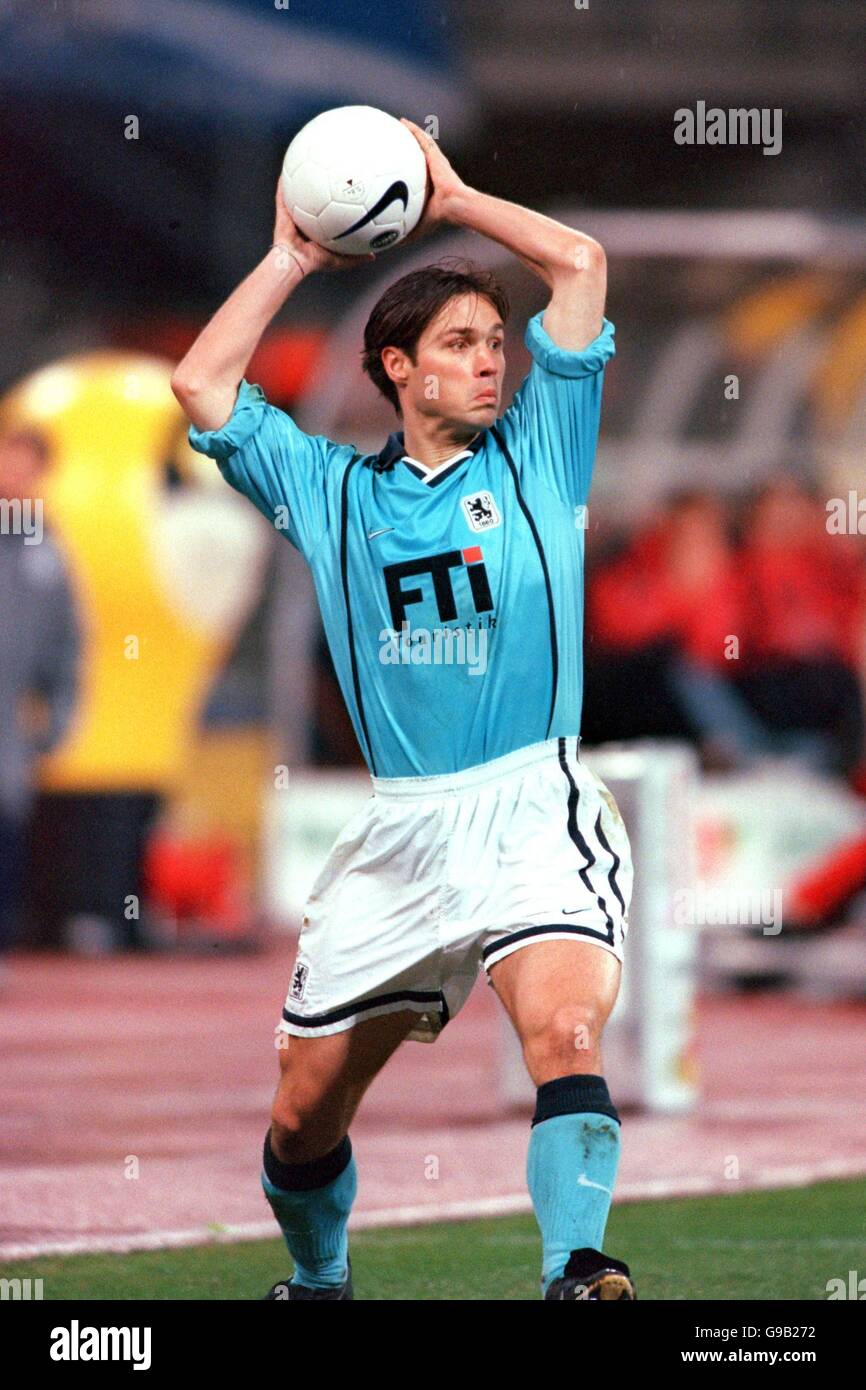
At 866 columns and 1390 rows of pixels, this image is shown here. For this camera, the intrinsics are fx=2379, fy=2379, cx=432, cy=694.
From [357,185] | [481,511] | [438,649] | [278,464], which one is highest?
[357,185]

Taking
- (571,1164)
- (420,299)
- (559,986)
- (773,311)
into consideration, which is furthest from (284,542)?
(571,1164)

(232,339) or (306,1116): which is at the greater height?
(232,339)

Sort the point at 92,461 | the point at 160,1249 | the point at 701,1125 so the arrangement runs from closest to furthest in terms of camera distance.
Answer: the point at 160,1249 → the point at 701,1125 → the point at 92,461

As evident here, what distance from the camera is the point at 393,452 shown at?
5.45 meters

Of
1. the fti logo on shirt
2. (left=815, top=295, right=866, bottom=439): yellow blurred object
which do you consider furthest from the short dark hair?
(left=815, top=295, right=866, bottom=439): yellow blurred object

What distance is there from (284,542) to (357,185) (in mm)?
11123

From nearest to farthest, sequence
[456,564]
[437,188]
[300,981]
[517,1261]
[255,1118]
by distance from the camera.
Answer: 1. [456,564]
2. [300,981]
3. [437,188]
4. [517,1261]
5. [255,1118]

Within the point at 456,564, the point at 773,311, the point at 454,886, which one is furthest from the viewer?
the point at 773,311

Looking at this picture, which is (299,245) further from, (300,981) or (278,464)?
(300,981)

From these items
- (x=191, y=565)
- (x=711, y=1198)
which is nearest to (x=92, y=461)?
(x=191, y=565)

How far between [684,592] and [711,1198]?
7340mm
